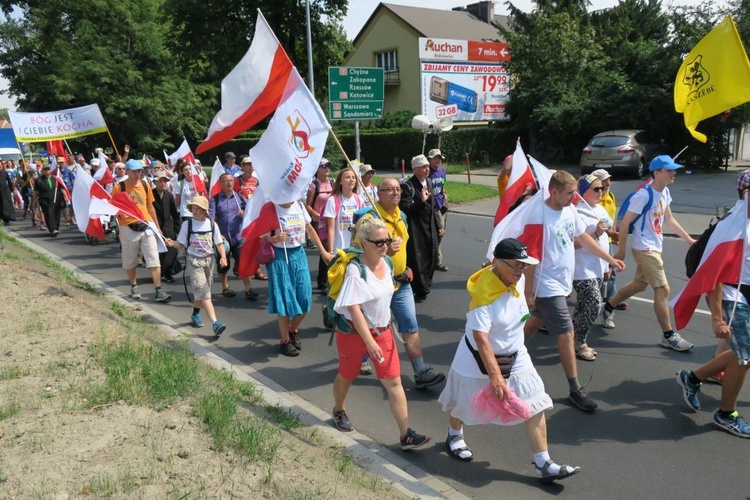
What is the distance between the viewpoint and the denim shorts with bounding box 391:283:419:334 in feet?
18.1

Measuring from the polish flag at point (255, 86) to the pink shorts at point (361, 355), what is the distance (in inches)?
98.0

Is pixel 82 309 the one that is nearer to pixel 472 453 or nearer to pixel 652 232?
pixel 472 453

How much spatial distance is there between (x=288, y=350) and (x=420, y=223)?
2.30m

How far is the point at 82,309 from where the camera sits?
684cm

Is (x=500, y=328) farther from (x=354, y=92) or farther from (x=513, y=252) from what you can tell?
(x=354, y=92)

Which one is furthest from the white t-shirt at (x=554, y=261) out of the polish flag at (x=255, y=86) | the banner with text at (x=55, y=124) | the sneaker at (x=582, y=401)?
the banner with text at (x=55, y=124)

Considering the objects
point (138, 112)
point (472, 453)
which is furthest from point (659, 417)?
point (138, 112)

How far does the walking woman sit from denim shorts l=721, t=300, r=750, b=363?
3.57 meters

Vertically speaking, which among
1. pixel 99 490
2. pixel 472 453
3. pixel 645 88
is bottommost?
pixel 472 453

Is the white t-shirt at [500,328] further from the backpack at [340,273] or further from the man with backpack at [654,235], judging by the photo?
the man with backpack at [654,235]

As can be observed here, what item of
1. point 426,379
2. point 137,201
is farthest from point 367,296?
point 137,201

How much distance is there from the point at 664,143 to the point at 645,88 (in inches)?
87.7

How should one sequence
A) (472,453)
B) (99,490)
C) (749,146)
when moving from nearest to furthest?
(99,490) < (472,453) < (749,146)

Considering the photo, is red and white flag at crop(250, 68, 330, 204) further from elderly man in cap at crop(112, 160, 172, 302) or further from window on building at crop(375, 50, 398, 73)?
window on building at crop(375, 50, 398, 73)
